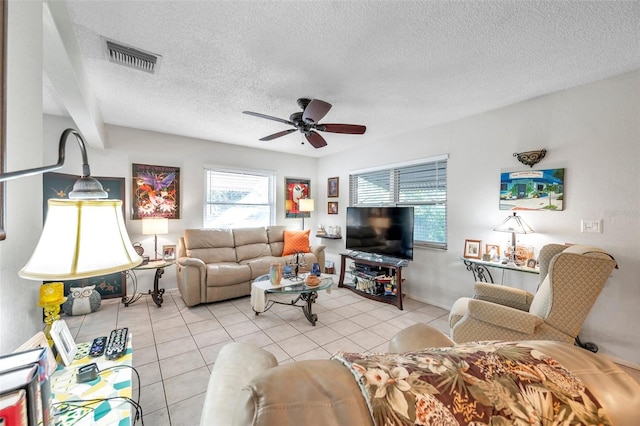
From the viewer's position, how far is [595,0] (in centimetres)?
149

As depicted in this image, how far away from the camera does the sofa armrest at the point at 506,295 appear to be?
2.29 metres

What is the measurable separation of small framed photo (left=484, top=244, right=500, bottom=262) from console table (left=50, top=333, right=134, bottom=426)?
3350 millimetres

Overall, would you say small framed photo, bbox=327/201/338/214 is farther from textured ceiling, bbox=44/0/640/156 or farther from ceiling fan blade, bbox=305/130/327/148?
textured ceiling, bbox=44/0/640/156

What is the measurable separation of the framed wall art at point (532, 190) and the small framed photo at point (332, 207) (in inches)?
117

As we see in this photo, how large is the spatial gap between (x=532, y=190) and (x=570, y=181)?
304 millimetres

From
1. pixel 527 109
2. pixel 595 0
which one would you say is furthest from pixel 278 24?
pixel 527 109

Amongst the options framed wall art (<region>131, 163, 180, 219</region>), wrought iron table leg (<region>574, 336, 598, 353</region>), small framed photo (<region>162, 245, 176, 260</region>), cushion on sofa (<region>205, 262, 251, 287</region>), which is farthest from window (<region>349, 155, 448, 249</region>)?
small framed photo (<region>162, 245, 176, 260</region>)

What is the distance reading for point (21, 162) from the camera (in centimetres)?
85

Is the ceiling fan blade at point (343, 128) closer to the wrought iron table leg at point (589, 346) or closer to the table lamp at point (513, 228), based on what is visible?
the table lamp at point (513, 228)

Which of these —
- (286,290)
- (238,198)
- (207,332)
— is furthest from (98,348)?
(238,198)

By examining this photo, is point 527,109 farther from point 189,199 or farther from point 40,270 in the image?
point 189,199

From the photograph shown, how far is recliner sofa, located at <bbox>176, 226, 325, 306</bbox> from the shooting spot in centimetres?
350

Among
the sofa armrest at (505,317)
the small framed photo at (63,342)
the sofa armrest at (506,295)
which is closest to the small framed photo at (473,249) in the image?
the sofa armrest at (506,295)

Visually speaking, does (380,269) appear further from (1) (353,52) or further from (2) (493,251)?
(1) (353,52)
